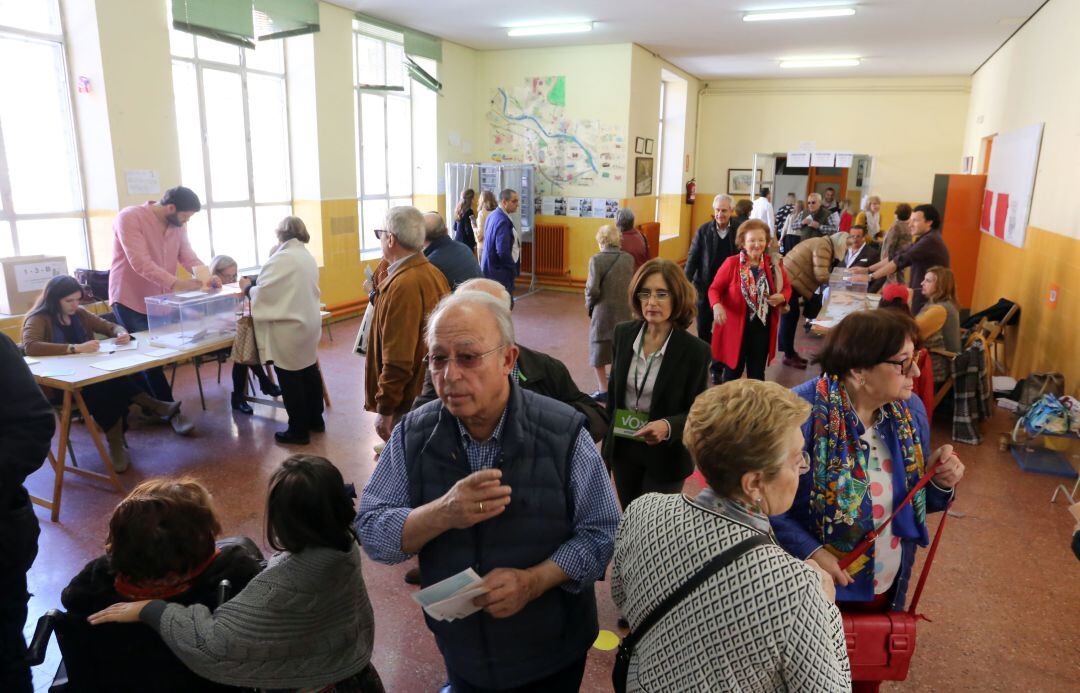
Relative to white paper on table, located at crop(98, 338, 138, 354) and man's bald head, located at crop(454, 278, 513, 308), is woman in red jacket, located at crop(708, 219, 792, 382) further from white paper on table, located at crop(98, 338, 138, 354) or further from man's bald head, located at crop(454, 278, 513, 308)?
white paper on table, located at crop(98, 338, 138, 354)

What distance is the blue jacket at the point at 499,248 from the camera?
24.1ft

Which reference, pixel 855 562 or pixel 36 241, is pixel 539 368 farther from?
pixel 36 241

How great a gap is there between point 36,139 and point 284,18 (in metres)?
2.65

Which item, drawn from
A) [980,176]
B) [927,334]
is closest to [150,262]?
[927,334]

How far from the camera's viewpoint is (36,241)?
5.59 metres

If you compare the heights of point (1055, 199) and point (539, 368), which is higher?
point (1055, 199)

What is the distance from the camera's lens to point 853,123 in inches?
519

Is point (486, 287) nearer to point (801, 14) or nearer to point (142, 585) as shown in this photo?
point (142, 585)

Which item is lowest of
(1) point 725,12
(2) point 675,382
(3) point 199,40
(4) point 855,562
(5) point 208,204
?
(4) point 855,562

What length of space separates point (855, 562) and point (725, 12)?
7.77 meters

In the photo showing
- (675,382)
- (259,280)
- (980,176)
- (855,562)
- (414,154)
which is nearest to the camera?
(855,562)

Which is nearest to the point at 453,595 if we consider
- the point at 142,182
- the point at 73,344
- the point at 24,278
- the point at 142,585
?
the point at 142,585

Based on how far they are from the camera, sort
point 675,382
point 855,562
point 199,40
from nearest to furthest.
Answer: point 855,562
point 675,382
point 199,40

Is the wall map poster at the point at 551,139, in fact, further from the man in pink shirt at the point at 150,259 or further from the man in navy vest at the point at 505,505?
the man in navy vest at the point at 505,505
